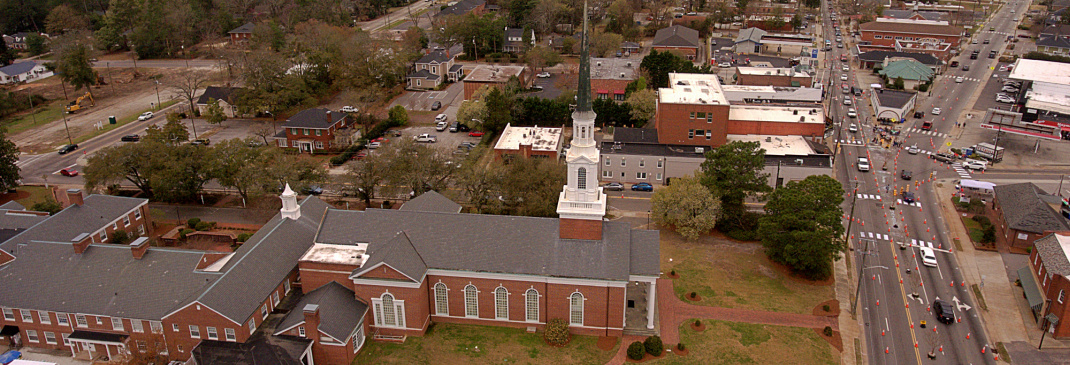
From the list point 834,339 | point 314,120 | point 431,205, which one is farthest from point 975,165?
point 314,120

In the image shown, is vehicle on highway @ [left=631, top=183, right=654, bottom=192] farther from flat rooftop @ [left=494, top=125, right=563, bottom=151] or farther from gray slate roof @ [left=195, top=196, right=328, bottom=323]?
gray slate roof @ [left=195, top=196, right=328, bottom=323]

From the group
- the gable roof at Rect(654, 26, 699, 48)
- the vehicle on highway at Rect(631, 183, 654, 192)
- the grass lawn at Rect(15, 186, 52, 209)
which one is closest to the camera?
the grass lawn at Rect(15, 186, 52, 209)

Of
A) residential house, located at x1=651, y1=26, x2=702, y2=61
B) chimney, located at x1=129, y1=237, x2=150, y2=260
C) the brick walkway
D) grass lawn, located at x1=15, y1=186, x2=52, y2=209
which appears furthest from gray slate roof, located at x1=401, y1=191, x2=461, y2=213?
residential house, located at x1=651, y1=26, x2=702, y2=61

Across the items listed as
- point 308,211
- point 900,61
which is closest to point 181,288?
point 308,211

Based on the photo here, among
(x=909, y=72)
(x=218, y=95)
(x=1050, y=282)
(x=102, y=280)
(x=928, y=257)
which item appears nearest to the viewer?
(x=102, y=280)

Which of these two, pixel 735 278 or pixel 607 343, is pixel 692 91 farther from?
pixel 607 343

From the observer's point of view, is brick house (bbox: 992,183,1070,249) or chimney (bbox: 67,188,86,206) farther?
brick house (bbox: 992,183,1070,249)

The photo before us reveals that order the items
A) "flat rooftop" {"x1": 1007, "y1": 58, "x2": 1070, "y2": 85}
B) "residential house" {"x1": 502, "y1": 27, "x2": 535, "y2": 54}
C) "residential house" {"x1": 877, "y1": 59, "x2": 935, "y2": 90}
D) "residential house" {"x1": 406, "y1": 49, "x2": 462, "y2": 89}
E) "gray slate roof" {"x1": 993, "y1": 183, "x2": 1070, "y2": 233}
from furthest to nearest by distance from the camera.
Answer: "residential house" {"x1": 502, "y1": 27, "x2": 535, "y2": 54} → "residential house" {"x1": 406, "y1": 49, "x2": 462, "y2": 89} → "residential house" {"x1": 877, "y1": 59, "x2": 935, "y2": 90} → "flat rooftop" {"x1": 1007, "y1": 58, "x2": 1070, "y2": 85} → "gray slate roof" {"x1": 993, "y1": 183, "x2": 1070, "y2": 233}
